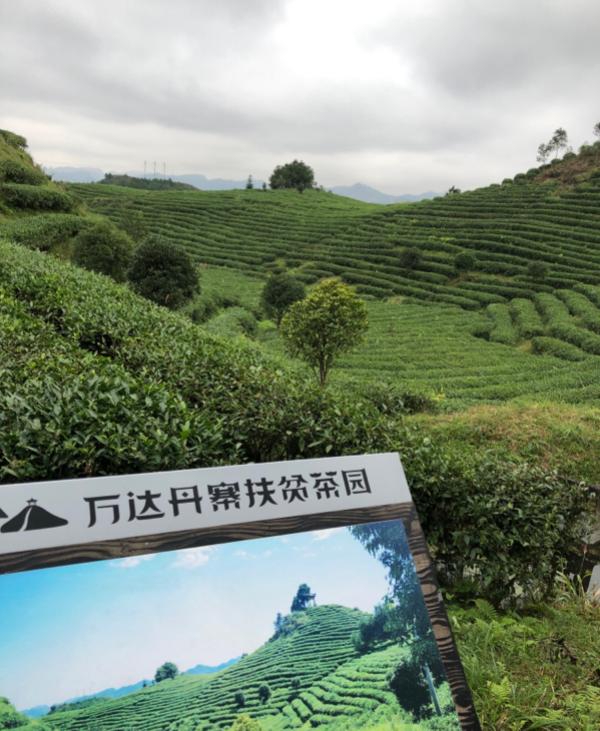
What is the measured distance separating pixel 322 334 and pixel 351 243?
2978 centimetres

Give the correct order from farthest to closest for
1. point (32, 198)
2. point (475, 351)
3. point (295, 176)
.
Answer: point (295, 176) → point (32, 198) → point (475, 351)

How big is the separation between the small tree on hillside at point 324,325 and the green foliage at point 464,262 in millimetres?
21963

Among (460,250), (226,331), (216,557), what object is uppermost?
(460,250)

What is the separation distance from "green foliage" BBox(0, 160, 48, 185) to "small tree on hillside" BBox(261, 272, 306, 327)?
553 inches

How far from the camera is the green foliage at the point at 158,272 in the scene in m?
19.0

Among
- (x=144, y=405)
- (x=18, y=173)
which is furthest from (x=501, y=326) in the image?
(x=18, y=173)

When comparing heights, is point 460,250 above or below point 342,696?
above

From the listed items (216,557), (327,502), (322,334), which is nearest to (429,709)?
(327,502)

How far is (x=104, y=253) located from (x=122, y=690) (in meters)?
20.5

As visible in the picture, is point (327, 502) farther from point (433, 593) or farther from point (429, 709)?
point (429, 709)

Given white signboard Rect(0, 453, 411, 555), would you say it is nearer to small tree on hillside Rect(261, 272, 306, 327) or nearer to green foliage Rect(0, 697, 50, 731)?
green foliage Rect(0, 697, 50, 731)

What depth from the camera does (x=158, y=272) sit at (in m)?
19.0

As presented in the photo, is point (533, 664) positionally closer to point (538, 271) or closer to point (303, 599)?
point (303, 599)

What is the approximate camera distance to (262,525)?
2266mm
